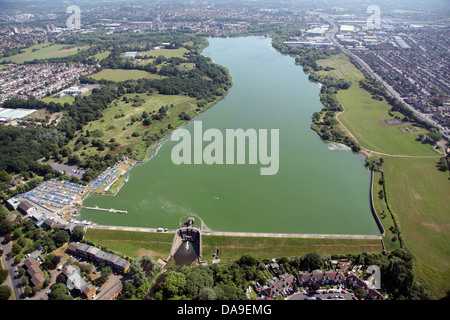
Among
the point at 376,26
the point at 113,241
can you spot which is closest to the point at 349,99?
the point at 113,241

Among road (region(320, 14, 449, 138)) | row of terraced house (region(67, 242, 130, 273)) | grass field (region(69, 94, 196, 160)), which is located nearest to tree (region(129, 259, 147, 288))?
row of terraced house (region(67, 242, 130, 273))

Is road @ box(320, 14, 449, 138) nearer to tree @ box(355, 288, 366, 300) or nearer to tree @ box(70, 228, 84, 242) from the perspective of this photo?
tree @ box(355, 288, 366, 300)

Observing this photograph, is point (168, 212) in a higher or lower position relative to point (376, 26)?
lower

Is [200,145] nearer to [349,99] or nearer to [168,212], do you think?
[168,212]

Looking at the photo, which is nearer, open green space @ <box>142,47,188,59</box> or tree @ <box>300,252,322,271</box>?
tree @ <box>300,252,322,271</box>

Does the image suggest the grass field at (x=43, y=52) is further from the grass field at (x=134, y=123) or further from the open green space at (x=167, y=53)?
the grass field at (x=134, y=123)
